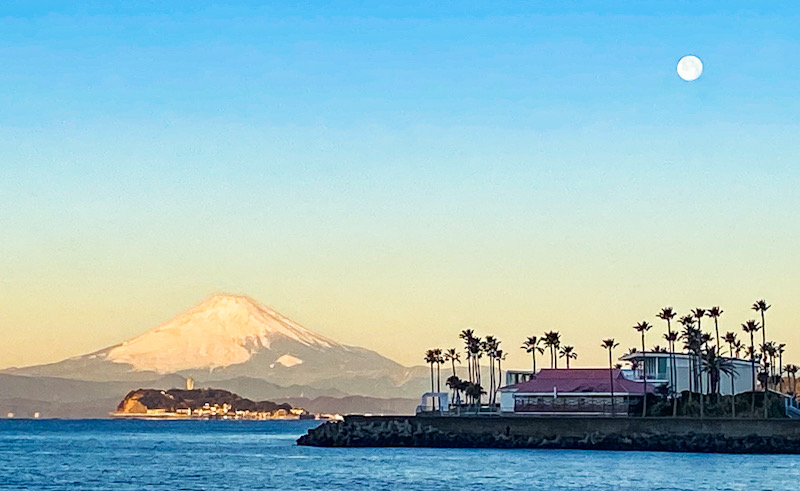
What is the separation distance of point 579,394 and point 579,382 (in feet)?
7.70

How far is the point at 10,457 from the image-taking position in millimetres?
99500

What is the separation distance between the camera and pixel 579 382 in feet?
313

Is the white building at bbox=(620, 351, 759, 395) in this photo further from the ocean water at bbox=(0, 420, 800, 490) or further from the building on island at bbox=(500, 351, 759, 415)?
the ocean water at bbox=(0, 420, 800, 490)

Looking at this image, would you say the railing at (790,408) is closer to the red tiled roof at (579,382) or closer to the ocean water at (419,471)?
the red tiled roof at (579,382)

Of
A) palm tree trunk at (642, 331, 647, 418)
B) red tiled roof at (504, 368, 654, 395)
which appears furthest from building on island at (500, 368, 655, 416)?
palm tree trunk at (642, 331, 647, 418)

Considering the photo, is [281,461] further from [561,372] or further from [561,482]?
[561,482]

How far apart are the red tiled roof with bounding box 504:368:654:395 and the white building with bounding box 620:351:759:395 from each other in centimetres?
197

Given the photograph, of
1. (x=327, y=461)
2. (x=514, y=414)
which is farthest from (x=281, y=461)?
(x=514, y=414)

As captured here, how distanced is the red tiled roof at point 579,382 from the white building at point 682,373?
6.48 ft

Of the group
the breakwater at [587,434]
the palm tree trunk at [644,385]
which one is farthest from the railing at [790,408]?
the breakwater at [587,434]

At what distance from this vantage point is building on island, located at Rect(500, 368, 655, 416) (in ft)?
305

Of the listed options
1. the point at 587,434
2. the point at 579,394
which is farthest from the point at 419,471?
the point at 579,394

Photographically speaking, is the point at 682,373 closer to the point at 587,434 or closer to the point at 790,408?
the point at 790,408

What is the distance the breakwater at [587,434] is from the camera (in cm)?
8006
